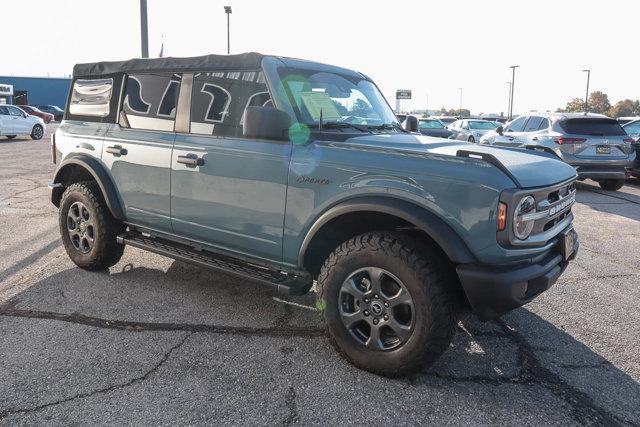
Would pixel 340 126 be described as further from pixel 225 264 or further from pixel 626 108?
pixel 626 108

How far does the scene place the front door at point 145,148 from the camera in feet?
13.1

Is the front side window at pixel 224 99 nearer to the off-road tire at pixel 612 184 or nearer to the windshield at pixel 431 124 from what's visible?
the off-road tire at pixel 612 184

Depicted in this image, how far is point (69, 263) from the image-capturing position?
5.07 meters

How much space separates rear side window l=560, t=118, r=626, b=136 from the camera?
10.2 m

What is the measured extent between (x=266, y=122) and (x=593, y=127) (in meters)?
9.40

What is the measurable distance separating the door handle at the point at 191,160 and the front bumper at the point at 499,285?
204cm

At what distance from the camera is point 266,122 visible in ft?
10.2

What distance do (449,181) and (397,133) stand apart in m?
1.43

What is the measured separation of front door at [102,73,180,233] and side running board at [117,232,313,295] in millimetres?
144

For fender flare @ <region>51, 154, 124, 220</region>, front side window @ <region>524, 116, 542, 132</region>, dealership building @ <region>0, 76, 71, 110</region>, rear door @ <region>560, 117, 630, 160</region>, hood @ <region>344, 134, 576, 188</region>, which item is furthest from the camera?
dealership building @ <region>0, 76, 71, 110</region>

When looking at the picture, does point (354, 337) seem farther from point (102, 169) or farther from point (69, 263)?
point (69, 263)

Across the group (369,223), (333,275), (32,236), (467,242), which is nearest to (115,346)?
(333,275)

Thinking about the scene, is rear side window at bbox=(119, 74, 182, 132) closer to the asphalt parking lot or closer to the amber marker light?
the asphalt parking lot

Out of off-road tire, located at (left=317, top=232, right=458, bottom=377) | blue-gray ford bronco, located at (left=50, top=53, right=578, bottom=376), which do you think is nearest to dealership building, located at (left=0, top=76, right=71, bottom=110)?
blue-gray ford bronco, located at (left=50, top=53, right=578, bottom=376)
